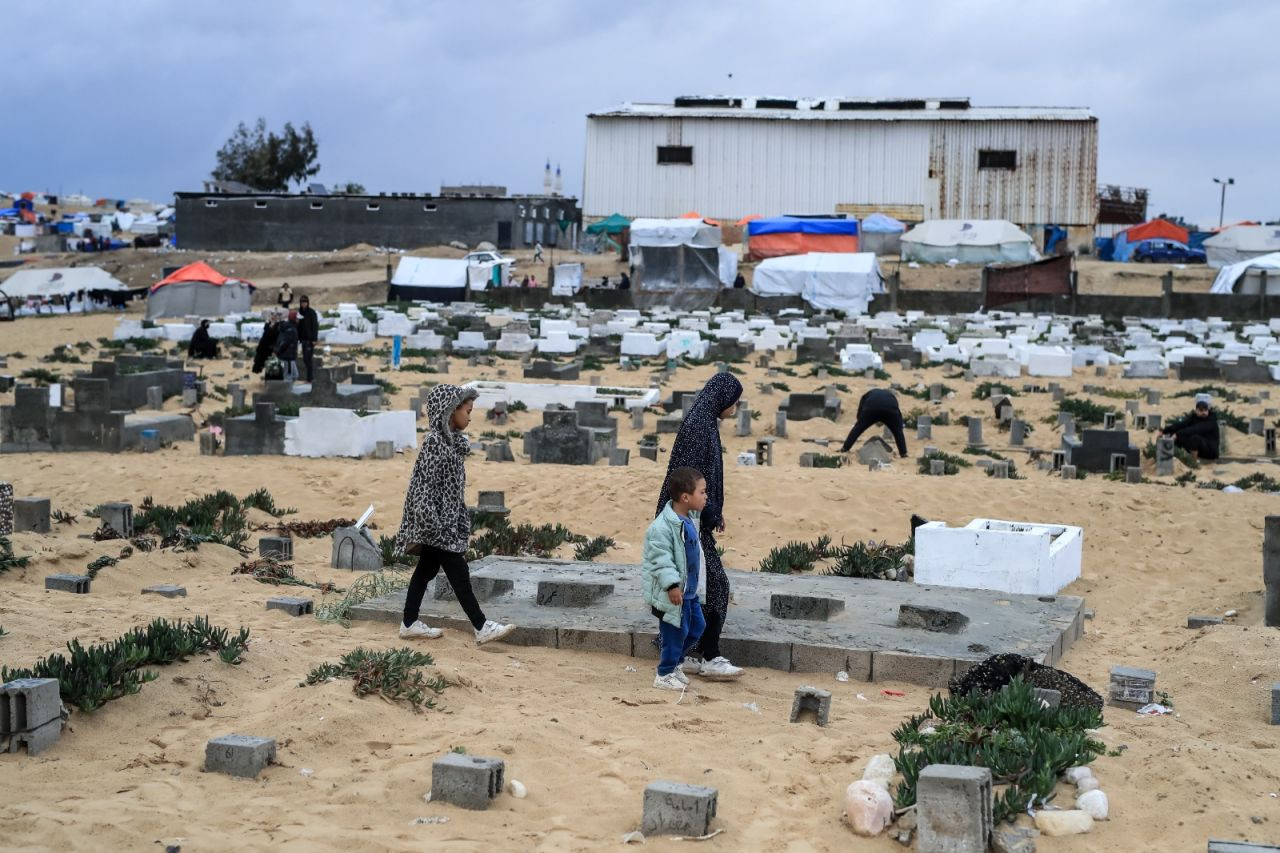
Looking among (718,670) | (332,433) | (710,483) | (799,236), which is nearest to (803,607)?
(718,670)

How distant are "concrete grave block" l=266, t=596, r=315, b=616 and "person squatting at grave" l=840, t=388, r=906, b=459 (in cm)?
862

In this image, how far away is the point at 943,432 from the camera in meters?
17.8

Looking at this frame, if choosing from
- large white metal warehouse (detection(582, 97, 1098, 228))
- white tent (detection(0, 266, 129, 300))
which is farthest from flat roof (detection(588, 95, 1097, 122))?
white tent (detection(0, 266, 129, 300))

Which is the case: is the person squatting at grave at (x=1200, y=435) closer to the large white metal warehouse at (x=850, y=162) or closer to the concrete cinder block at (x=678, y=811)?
the concrete cinder block at (x=678, y=811)

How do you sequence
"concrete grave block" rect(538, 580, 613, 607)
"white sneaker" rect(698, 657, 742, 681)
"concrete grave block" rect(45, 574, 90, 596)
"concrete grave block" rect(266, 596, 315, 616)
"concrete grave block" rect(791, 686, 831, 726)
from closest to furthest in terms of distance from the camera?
"concrete grave block" rect(791, 686, 831, 726) < "white sneaker" rect(698, 657, 742, 681) < "concrete grave block" rect(266, 596, 315, 616) < "concrete grave block" rect(538, 580, 613, 607) < "concrete grave block" rect(45, 574, 90, 596)

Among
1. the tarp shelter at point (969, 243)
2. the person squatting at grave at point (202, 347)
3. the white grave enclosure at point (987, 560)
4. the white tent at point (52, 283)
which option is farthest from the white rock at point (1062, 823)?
the tarp shelter at point (969, 243)

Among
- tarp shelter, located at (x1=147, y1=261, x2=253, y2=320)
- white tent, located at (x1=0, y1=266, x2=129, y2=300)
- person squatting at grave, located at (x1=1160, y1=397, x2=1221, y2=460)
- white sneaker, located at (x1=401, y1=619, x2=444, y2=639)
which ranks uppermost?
white tent, located at (x1=0, y1=266, x2=129, y2=300)

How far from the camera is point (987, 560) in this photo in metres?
9.41

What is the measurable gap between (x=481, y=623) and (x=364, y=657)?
1.02 meters

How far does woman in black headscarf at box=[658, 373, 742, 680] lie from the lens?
22.5 feet

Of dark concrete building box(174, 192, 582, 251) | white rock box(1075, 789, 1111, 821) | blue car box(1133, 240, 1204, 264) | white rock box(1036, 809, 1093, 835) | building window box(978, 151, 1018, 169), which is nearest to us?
white rock box(1036, 809, 1093, 835)

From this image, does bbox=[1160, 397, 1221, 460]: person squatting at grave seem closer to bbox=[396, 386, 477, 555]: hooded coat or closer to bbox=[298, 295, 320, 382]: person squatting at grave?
bbox=[396, 386, 477, 555]: hooded coat

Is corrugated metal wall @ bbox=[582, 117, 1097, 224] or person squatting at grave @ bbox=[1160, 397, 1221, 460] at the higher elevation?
corrugated metal wall @ bbox=[582, 117, 1097, 224]

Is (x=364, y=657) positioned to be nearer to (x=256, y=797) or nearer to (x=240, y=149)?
(x=256, y=797)
